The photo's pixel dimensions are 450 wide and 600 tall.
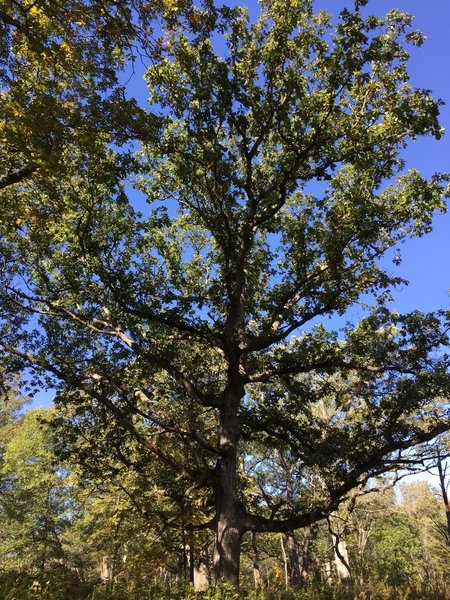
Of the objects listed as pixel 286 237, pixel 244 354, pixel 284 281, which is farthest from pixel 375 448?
pixel 286 237

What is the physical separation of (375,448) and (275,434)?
2769 millimetres

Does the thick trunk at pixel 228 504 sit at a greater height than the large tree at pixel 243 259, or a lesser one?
lesser

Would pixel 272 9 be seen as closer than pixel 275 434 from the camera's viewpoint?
Yes

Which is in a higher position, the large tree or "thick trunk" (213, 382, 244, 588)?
the large tree

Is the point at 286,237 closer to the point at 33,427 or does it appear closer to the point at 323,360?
the point at 323,360

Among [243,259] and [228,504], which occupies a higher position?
[243,259]

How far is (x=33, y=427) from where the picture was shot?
2902cm

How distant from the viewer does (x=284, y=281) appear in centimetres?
1233

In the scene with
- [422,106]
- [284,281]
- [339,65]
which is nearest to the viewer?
[339,65]

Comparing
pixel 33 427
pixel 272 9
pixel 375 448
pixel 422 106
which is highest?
pixel 272 9

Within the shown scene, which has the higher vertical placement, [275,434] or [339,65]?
[339,65]

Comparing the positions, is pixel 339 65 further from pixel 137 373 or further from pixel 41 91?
pixel 137 373

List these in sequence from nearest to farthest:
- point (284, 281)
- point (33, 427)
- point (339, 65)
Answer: point (339, 65) → point (284, 281) → point (33, 427)

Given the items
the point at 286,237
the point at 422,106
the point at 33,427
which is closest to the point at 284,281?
the point at 286,237
